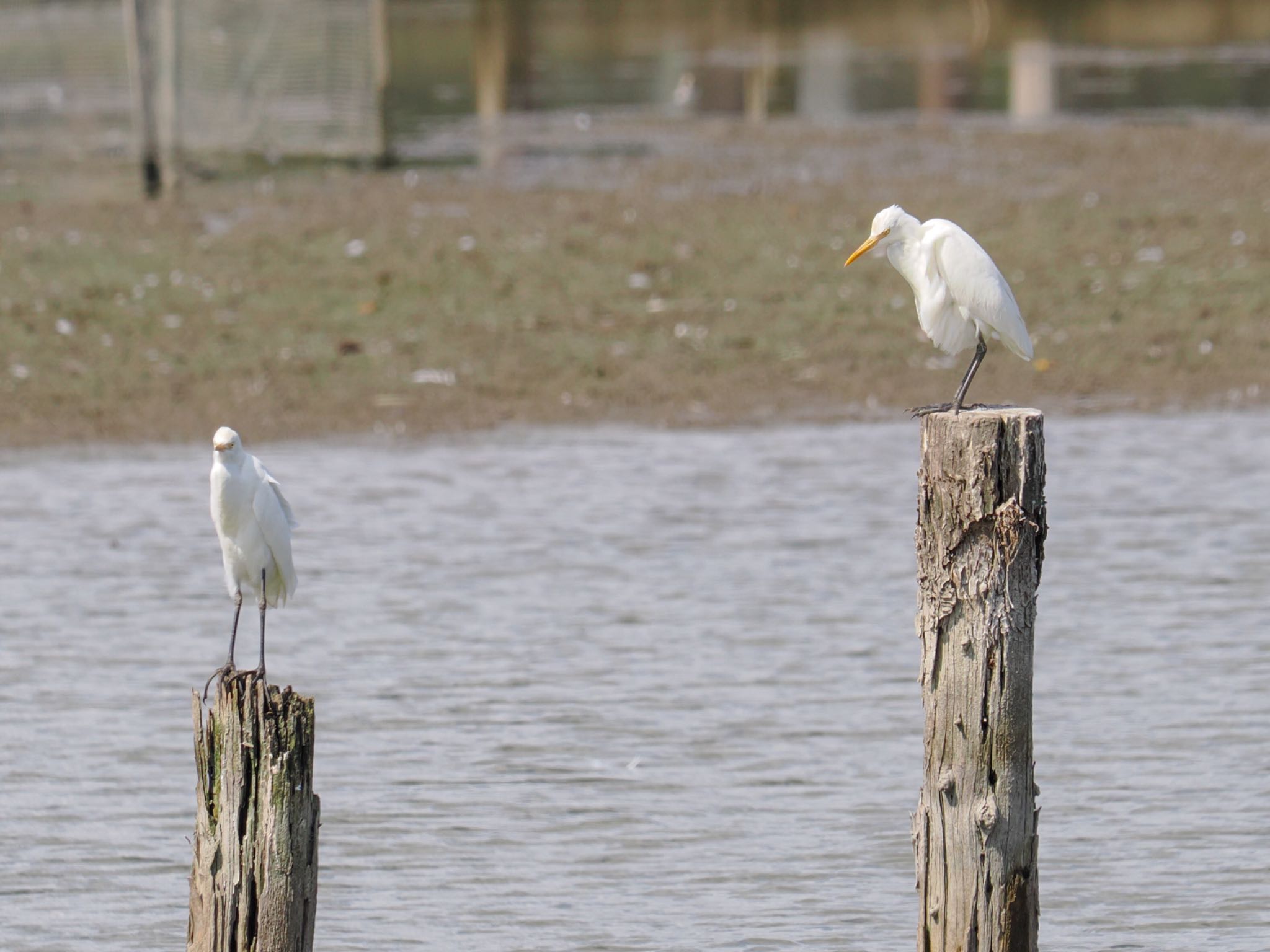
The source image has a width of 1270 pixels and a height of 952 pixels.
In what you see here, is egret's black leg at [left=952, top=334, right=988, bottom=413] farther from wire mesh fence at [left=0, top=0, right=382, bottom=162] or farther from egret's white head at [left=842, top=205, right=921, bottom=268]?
wire mesh fence at [left=0, top=0, right=382, bottom=162]

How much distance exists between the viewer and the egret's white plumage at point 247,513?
6.20 m

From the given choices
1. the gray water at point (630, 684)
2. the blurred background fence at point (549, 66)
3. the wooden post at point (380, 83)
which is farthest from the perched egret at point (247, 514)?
the wooden post at point (380, 83)

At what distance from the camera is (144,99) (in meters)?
17.8

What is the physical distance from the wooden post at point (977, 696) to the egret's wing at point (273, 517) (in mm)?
2033

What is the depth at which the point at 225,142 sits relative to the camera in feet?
63.8

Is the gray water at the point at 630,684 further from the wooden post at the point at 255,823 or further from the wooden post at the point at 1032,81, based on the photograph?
the wooden post at the point at 1032,81

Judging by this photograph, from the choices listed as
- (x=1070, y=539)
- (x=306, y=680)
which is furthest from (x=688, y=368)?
(x=306, y=680)

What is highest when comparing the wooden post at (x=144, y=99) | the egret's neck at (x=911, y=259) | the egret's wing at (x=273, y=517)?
the wooden post at (x=144, y=99)

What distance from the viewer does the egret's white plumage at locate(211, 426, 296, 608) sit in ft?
20.3

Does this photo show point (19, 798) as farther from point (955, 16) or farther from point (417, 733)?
point (955, 16)

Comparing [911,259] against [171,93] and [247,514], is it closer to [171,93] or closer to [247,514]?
[247,514]

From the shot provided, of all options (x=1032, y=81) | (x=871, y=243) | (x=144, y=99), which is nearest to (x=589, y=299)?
(x=144, y=99)

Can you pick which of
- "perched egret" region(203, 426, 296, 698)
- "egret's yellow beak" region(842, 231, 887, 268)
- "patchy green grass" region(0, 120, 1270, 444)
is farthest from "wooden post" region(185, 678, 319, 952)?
"patchy green grass" region(0, 120, 1270, 444)

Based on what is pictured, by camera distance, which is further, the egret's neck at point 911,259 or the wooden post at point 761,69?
the wooden post at point 761,69
